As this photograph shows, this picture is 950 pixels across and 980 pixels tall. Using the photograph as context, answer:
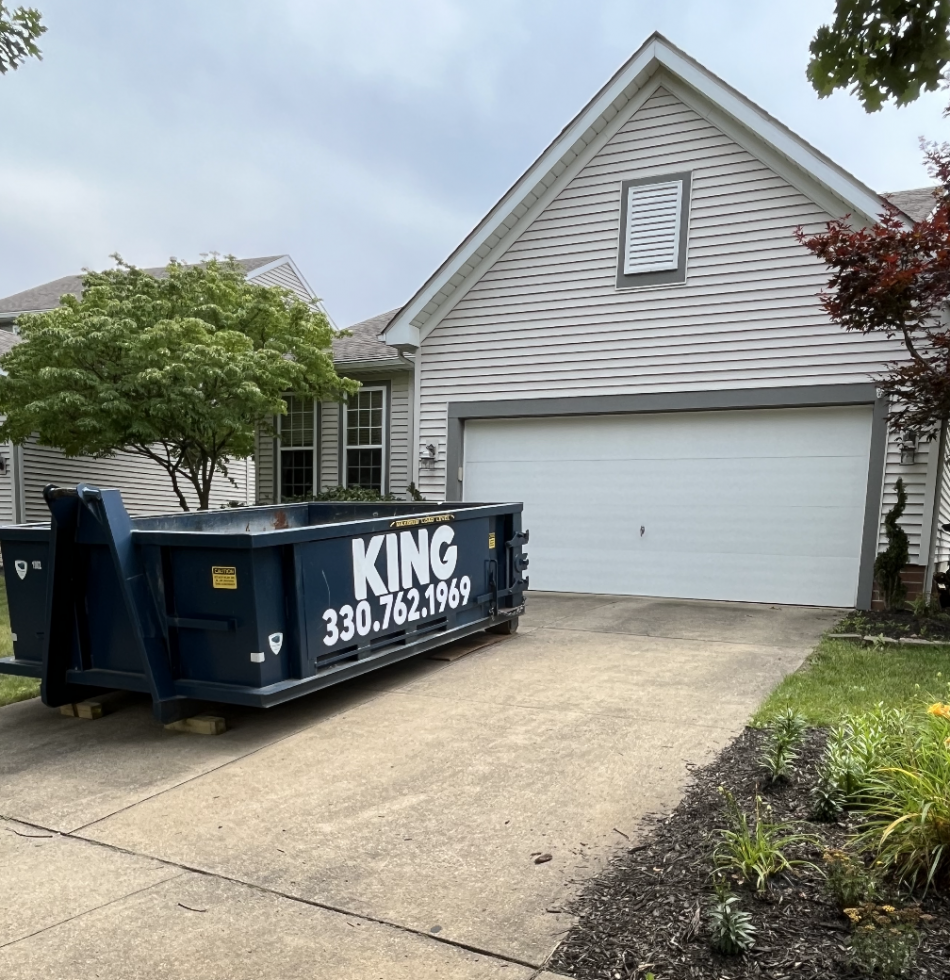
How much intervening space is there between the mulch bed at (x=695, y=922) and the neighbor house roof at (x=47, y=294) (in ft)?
68.4

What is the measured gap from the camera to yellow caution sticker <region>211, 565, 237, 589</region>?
4.75m

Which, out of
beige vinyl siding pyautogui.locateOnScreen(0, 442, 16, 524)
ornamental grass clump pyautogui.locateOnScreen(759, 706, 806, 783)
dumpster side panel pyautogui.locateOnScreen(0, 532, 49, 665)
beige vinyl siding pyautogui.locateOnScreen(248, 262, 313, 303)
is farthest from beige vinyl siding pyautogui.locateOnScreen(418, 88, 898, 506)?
beige vinyl siding pyautogui.locateOnScreen(248, 262, 313, 303)

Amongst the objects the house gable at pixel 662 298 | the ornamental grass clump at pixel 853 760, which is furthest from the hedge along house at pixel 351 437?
the ornamental grass clump at pixel 853 760

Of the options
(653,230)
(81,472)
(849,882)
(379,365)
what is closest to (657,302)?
(653,230)

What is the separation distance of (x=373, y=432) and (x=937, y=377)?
870 cm

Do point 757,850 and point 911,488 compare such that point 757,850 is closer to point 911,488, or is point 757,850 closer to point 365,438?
point 911,488

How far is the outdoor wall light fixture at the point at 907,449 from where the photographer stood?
8.84 meters

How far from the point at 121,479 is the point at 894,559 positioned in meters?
15.3

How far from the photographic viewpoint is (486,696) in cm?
576

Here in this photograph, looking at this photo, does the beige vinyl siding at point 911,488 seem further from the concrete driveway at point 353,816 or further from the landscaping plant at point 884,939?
the landscaping plant at point 884,939

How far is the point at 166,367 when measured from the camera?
10961 mm

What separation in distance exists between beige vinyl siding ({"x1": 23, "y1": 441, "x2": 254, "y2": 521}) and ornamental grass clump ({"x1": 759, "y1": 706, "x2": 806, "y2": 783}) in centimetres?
1328

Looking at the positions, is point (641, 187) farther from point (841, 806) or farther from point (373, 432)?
point (841, 806)

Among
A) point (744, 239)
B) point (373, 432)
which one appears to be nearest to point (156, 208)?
point (373, 432)
